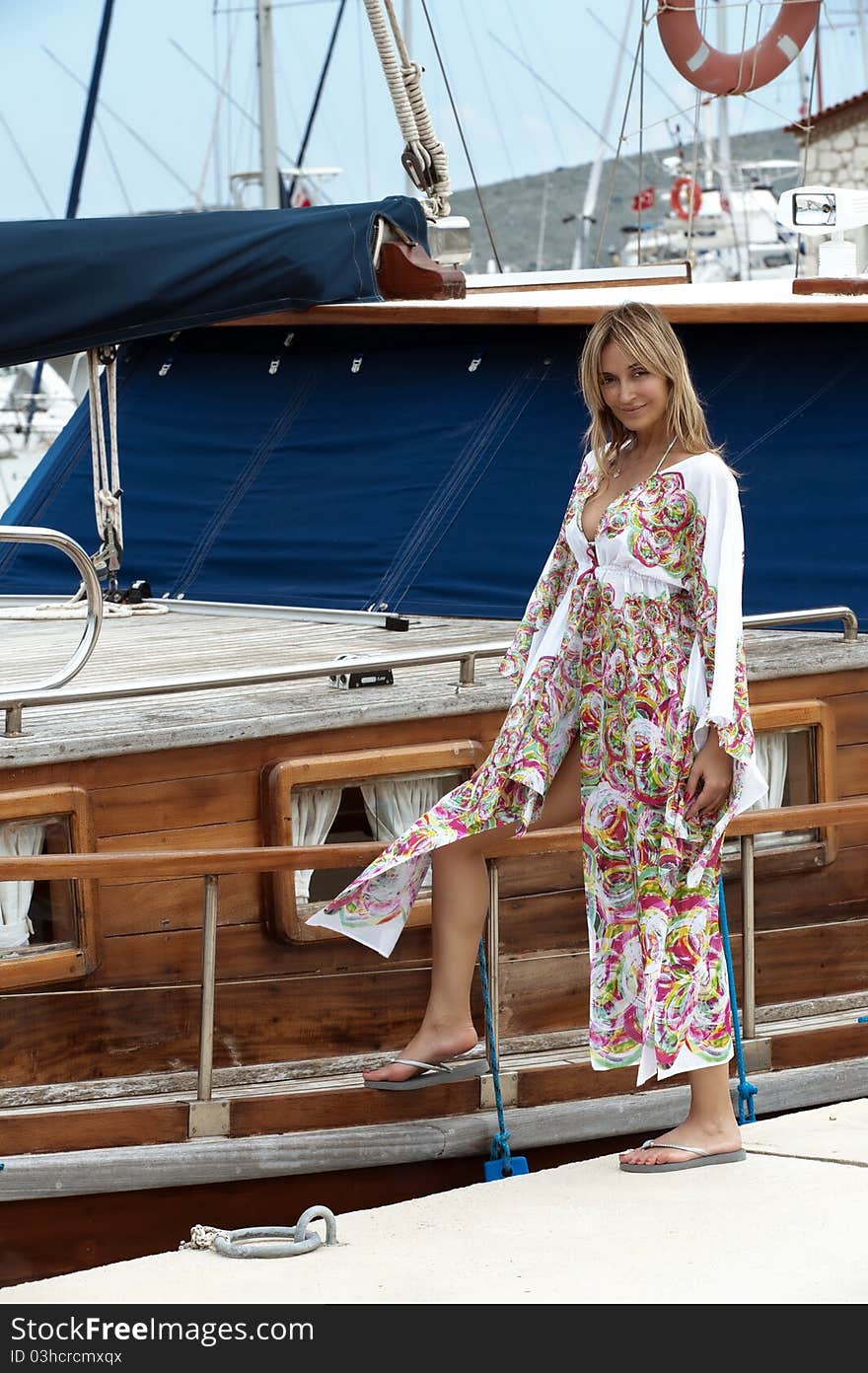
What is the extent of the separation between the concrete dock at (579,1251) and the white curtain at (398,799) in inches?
45.8

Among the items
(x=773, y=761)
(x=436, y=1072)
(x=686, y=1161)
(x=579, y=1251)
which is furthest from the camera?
(x=773, y=761)

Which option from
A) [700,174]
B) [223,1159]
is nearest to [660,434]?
[223,1159]

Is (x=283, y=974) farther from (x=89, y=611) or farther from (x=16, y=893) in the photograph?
(x=89, y=611)

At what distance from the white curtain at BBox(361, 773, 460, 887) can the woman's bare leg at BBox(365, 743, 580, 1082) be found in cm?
84

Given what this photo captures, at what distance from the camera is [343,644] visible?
6.20 metres

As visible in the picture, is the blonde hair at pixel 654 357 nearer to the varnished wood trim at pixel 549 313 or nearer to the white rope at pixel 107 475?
the varnished wood trim at pixel 549 313

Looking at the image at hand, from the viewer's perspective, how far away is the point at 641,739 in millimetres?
3986

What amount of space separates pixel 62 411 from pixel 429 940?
79.0 feet

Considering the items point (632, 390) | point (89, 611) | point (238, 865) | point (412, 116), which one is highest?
point (412, 116)

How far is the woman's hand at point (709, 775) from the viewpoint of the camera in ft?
12.9

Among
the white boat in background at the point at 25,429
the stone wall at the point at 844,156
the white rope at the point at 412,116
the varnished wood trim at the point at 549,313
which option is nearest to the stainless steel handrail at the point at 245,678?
the varnished wood trim at the point at 549,313

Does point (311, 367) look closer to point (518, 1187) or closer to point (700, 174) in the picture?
point (518, 1187)

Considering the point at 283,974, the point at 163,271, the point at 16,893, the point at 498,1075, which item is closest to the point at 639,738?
the point at 498,1075

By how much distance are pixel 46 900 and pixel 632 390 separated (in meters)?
2.02
